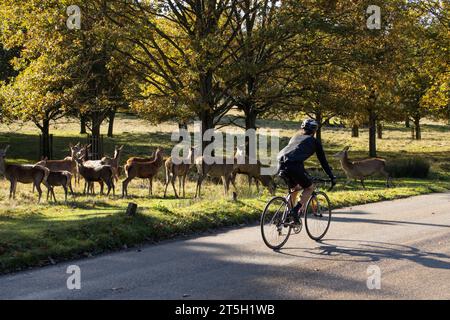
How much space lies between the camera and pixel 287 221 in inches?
433

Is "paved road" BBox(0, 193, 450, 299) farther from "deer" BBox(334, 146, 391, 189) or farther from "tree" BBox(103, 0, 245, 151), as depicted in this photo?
"deer" BBox(334, 146, 391, 189)

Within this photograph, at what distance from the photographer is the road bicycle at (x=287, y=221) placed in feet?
35.2

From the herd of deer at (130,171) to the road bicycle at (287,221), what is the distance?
30.2ft

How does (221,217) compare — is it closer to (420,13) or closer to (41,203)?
(41,203)

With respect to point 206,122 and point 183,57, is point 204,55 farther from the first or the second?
point 206,122

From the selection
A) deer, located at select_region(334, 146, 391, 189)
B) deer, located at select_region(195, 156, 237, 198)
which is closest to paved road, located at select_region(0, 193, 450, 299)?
deer, located at select_region(195, 156, 237, 198)

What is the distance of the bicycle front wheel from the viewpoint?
1162 cm

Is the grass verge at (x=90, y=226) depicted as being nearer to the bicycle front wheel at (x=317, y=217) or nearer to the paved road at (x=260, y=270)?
Result: the paved road at (x=260, y=270)

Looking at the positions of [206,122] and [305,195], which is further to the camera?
[206,122]

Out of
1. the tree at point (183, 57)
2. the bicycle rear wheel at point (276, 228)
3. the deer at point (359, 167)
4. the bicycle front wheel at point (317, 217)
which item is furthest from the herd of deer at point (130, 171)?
the bicycle rear wheel at point (276, 228)

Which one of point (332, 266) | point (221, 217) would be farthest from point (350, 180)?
point (332, 266)

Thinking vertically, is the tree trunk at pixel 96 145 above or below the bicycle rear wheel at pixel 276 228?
above

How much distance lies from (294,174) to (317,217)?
1469mm

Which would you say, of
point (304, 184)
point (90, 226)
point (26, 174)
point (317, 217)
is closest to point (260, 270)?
point (304, 184)
